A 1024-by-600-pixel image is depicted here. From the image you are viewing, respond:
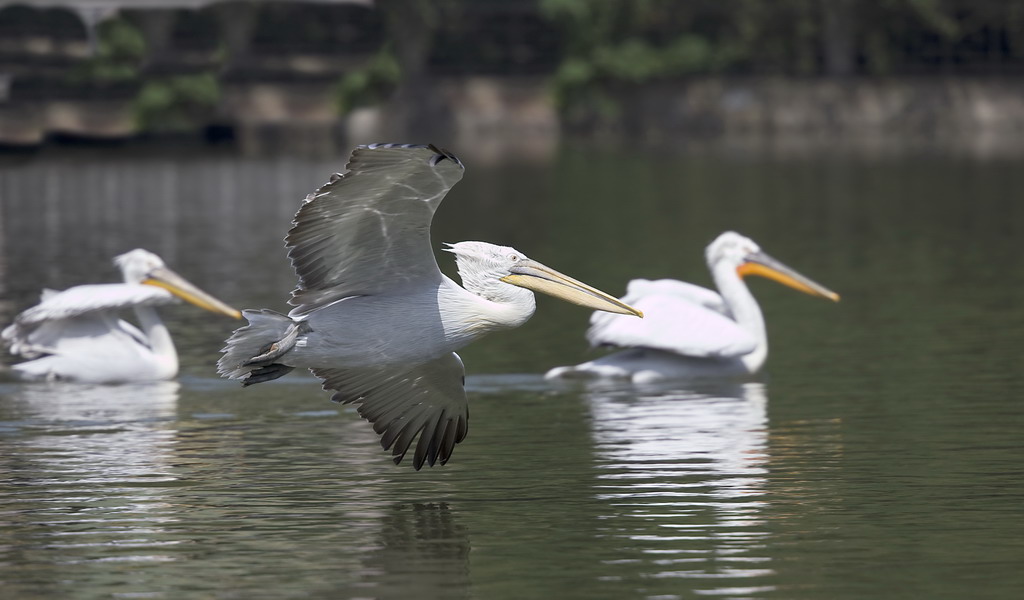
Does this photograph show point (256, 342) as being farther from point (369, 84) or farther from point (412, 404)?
point (369, 84)

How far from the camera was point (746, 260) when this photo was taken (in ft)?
45.6

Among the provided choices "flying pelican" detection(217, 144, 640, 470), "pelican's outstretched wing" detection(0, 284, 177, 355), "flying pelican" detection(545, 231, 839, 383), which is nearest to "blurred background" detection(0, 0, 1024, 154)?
"pelican's outstretched wing" detection(0, 284, 177, 355)

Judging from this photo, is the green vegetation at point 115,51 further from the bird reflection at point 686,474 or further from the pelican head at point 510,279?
the pelican head at point 510,279

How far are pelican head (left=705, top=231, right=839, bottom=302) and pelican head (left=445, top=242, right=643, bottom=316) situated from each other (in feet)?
16.8

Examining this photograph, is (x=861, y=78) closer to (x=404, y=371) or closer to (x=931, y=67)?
(x=931, y=67)

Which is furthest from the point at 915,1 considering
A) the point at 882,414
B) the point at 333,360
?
the point at 333,360

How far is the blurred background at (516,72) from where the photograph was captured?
5141cm

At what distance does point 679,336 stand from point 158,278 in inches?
155

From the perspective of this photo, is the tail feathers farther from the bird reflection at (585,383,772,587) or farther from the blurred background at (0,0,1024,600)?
the bird reflection at (585,383,772,587)

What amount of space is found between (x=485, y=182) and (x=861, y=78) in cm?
1971

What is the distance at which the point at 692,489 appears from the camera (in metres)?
9.07

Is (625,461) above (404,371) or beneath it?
beneath

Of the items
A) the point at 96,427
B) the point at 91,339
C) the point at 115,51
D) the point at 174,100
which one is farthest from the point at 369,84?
the point at 96,427

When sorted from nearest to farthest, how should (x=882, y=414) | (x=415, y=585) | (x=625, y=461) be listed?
(x=415, y=585) → (x=625, y=461) → (x=882, y=414)
